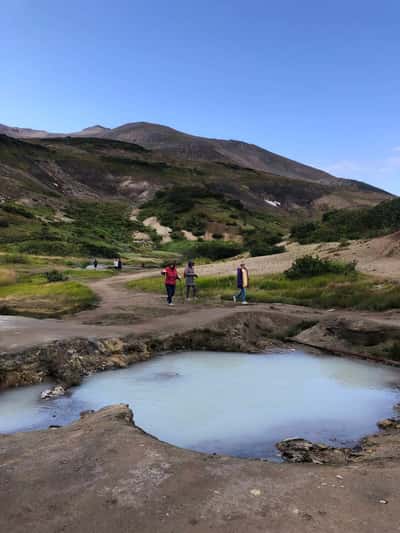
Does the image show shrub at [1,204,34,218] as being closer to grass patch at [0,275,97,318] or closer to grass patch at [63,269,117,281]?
grass patch at [63,269,117,281]

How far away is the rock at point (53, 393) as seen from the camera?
9398 mm

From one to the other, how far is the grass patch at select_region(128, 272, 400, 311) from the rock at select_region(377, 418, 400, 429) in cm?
922

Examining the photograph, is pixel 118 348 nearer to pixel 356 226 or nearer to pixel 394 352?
pixel 394 352

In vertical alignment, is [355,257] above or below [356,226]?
below

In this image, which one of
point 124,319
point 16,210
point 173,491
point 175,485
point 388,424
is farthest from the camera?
point 16,210

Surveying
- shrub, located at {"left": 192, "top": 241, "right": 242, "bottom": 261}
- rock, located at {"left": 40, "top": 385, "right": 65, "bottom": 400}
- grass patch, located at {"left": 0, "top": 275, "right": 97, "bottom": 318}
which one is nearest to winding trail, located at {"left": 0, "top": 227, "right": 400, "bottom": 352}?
grass patch, located at {"left": 0, "top": 275, "right": 97, "bottom": 318}

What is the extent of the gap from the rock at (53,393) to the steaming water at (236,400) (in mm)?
176

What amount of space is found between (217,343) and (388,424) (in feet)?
21.7

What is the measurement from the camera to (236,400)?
9.23m

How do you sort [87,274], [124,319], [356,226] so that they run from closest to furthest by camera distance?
1. [124,319]
2. [87,274]
3. [356,226]

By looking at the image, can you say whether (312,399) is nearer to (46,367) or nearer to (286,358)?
(286,358)

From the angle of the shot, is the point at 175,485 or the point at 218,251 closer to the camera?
the point at 175,485

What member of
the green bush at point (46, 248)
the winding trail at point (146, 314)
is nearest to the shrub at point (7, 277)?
the winding trail at point (146, 314)

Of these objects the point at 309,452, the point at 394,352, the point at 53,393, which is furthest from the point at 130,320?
the point at 309,452
